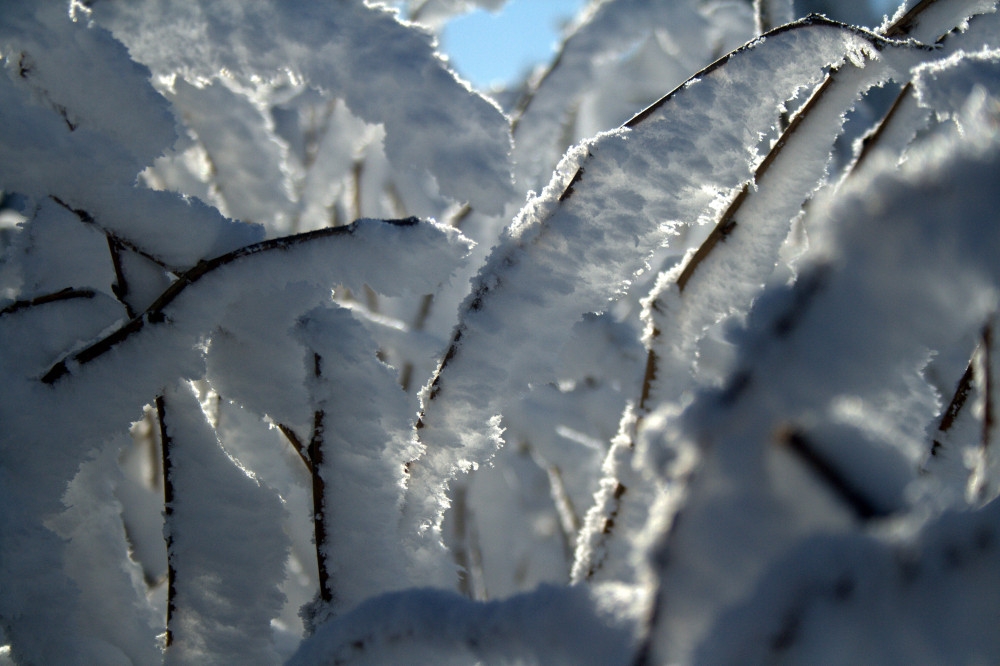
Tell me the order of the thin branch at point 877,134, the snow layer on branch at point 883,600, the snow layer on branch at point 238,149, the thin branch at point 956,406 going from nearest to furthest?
the snow layer on branch at point 883,600 < the thin branch at point 956,406 < the thin branch at point 877,134 < the snow layer on branch at point 238,149

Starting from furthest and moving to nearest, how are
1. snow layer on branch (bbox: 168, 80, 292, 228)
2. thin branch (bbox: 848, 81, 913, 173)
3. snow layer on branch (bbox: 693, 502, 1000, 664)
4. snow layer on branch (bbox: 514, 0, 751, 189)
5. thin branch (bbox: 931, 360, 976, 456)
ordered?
snow layer on branch (bbox: 514, 0, 751, 189) < snow layer on branch (bbox: 168, 80, 292, 228) < thin branch (bbox: 848, 81, 913, 173) < thin branch (bbox: 931, 360, 976, 456) < snow layer on branch (bbox: 693, 502, 1000, 664)

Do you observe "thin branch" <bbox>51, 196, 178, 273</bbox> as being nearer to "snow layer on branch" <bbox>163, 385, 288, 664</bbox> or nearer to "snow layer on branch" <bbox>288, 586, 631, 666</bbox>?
"snow layer on branch" <bbox>163, 385, 288, 664</bbox>

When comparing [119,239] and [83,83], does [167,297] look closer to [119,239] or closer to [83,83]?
[119,239]

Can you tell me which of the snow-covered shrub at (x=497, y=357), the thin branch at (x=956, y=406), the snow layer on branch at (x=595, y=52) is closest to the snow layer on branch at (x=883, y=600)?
the snow-covered shrub at (x=497, y=357)

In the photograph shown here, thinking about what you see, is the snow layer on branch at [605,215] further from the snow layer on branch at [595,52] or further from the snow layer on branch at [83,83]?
the snow layer on branch at [595,52]

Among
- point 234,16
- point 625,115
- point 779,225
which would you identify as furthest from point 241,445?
point 625,115

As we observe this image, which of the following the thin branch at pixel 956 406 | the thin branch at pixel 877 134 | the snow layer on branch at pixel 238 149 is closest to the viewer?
the thin branch at pixel 956 406

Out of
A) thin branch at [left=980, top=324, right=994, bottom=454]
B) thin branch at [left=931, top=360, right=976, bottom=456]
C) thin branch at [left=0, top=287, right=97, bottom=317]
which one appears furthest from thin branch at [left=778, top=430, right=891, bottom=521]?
thin branch at [left=0, top=287, right=97, bottom=317]

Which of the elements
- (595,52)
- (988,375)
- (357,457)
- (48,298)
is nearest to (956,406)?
(988,375)
